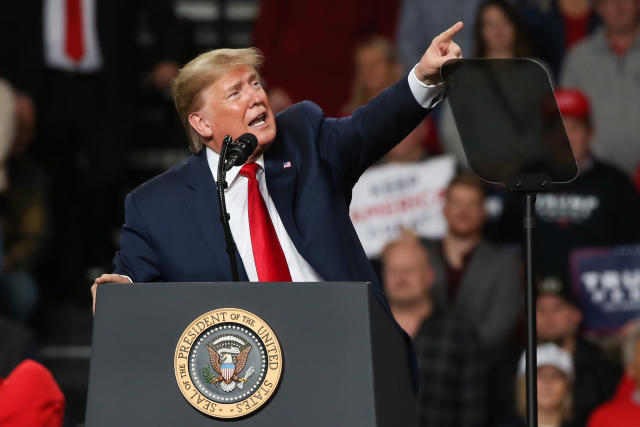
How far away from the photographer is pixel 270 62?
603cm

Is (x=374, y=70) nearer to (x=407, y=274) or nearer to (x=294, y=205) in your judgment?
(x=407, y=274)

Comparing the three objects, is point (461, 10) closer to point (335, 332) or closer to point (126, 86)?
point (126, 86)

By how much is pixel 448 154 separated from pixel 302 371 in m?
3.58

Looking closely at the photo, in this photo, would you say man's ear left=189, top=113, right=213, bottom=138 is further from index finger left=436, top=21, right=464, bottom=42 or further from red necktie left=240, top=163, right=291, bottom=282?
index finger left=436, top=21, right=464, bottom=42

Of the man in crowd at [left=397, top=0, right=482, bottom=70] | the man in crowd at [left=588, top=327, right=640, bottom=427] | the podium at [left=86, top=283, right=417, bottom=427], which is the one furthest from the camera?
the man in crowd at [left=397, top=0, right=482, bottom=70]

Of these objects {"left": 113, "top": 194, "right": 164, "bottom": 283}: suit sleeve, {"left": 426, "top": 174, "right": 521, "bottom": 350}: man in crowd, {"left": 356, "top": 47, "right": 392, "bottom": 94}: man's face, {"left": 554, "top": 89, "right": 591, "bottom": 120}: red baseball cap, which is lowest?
{"left": 426, "top": 174, "right": 521, "bottom": 350}: man in crowd

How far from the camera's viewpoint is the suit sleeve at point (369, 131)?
8.39 ft

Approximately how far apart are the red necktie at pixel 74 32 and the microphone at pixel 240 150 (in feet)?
11.7

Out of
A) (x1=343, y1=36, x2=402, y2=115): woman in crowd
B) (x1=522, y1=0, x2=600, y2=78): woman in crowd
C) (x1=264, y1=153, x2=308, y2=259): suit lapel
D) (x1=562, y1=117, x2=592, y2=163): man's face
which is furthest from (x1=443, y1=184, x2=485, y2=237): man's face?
(x1=264, y1=153, x2=308, y2=259): suit lapel

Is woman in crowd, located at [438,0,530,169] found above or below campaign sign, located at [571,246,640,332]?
above

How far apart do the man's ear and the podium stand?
56 cm

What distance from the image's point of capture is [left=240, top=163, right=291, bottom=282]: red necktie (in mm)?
2527

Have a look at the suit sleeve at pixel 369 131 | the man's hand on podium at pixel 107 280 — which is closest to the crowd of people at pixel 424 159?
the suit sleeve at pixel 369 131

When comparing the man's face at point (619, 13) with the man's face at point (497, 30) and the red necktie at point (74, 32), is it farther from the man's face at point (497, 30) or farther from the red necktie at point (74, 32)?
the red necktie at point (74, 32)
